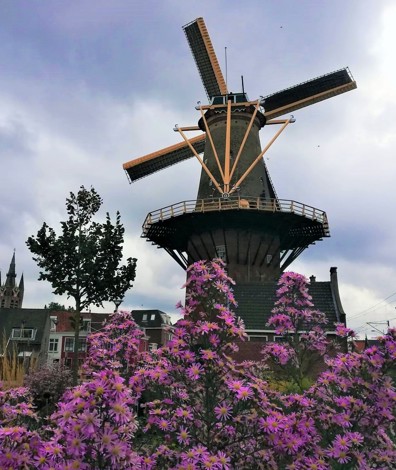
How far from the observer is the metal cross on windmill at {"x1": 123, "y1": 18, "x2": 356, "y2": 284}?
26344 millimetres

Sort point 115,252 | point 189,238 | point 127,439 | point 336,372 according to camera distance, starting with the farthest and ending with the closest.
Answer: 1. point 189,238
2. point 115,252
3. point 336,372
4. point 127,439

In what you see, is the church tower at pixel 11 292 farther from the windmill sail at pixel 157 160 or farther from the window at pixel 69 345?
the windmill sail at pixel 157 160

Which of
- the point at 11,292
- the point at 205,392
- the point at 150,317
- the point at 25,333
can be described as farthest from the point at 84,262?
the point at 11,292

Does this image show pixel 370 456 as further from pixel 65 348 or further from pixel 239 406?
pixel 65 348

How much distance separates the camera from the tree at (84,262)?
754 inches

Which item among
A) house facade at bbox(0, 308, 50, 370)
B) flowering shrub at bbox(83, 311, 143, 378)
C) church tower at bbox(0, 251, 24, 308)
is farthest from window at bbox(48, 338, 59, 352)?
church tower at bbox(0, 251, 24, 308)

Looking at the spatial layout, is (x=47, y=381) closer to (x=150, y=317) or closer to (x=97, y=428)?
(x=97, y=428)

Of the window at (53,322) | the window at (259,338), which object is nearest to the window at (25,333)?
the window at (53,322)

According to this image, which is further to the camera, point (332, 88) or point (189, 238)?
point (332, 88)

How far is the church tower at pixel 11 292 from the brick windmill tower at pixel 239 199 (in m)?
86.8

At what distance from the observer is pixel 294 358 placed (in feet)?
23.8

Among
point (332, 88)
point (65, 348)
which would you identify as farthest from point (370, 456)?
point (65, 348)

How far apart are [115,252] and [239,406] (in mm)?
16293

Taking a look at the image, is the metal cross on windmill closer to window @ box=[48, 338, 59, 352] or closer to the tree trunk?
the tree trunk
